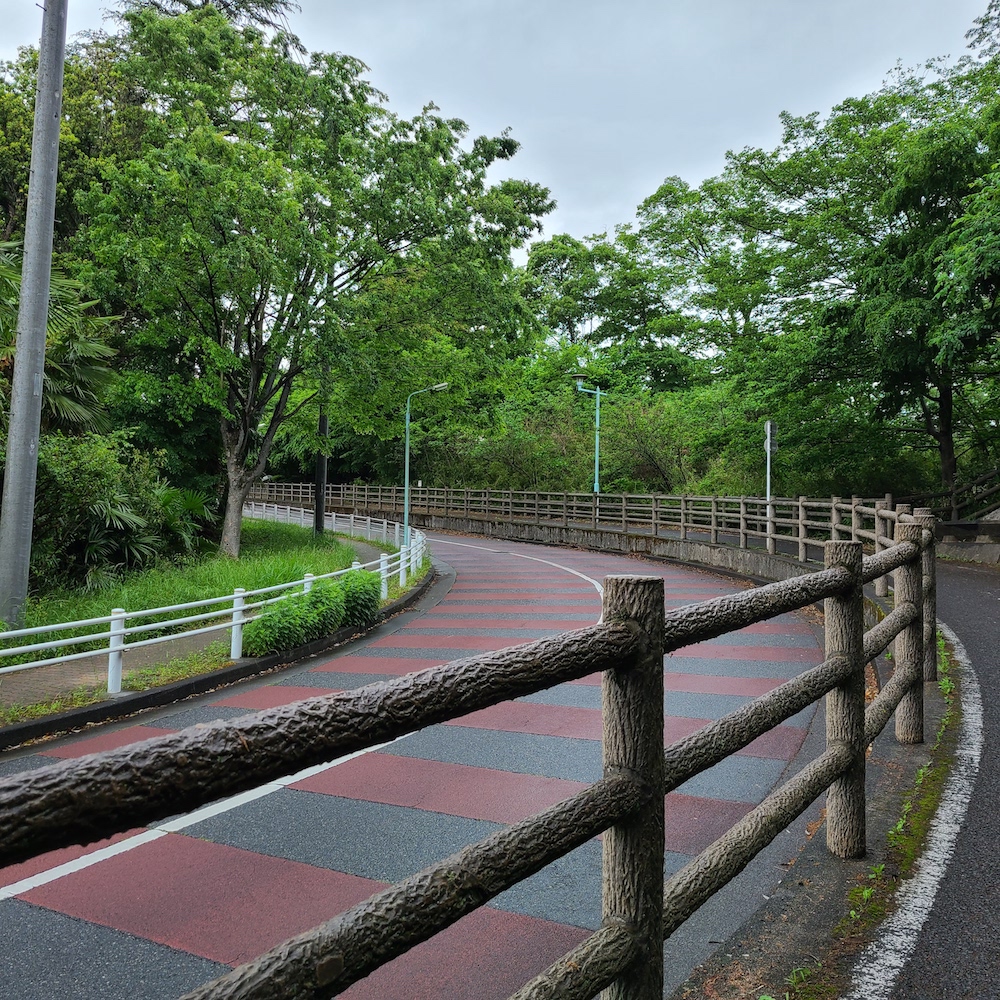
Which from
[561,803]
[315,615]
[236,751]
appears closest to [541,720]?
[315,615]

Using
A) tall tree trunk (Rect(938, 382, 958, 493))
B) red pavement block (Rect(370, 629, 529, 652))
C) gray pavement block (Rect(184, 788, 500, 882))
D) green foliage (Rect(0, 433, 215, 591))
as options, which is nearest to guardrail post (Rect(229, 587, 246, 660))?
red pavement block (Rect(370, 629, 529, 652))

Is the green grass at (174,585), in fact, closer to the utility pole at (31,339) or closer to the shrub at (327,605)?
the utility pole at (31,339)

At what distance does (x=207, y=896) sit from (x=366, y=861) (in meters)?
0.76

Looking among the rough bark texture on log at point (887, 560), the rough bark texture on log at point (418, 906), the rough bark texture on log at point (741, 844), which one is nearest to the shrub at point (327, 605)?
the rough bark texture on log at point (887, 560)

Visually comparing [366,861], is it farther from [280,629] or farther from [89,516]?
[89,516]

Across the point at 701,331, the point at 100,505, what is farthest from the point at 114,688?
the point at 701,331

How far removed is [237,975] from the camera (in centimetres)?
118

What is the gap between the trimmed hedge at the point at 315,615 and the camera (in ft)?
32.1

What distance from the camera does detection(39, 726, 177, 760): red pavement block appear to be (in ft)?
20.4

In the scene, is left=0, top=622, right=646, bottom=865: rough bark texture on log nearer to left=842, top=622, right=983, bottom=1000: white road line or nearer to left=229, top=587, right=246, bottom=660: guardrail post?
left=842, top=622, right=983, bottom=1000: white road line

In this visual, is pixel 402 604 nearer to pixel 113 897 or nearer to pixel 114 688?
pixel 114 688

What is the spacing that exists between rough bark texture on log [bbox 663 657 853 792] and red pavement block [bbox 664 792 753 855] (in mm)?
1245

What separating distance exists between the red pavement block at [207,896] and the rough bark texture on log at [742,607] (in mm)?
2199

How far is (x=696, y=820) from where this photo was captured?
14.9ft
